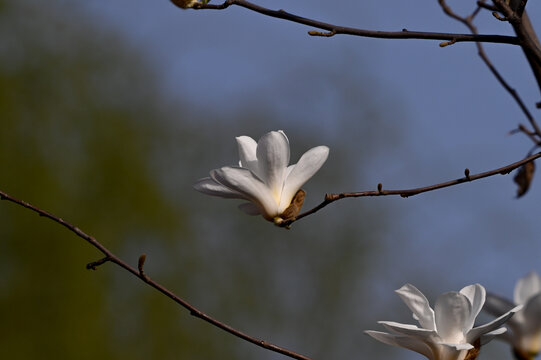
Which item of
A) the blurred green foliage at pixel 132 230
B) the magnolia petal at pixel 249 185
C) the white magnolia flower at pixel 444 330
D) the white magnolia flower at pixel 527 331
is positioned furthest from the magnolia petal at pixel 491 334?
the blurred green foliage at pixel 132 230

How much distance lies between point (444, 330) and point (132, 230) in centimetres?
730

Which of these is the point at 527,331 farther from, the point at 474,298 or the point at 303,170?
the point at 303,170

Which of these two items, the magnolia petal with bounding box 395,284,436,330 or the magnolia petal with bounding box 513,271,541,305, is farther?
the magnolia petal with bounding box 513,271,541,305

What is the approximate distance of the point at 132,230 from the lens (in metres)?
7.81

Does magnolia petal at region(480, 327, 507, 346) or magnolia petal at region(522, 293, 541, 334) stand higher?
magnolia petal at region(522, 293, 541, 334)

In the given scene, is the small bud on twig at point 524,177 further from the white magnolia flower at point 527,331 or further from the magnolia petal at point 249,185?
the magnolia petal at point 249,185

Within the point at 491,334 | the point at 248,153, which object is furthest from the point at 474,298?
the point at 248,153

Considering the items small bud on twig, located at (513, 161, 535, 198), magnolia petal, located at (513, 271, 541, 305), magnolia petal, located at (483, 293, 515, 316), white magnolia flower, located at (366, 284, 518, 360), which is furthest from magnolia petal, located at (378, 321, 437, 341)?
small bud on twig, located at (513, 161, 535, 198)

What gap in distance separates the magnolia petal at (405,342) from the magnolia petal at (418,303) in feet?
0.09

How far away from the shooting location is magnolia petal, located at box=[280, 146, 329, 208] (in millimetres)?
798

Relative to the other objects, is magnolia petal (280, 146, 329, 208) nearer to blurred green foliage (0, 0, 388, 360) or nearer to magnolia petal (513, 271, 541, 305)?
magnolia petal (513, 271, 541, 305)

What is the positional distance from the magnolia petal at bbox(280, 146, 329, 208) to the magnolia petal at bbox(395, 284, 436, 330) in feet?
0.54

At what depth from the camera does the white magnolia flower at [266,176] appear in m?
0.77

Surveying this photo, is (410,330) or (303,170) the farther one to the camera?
(303,170)
